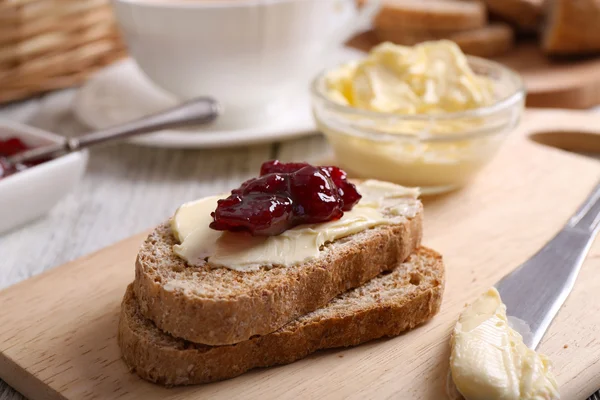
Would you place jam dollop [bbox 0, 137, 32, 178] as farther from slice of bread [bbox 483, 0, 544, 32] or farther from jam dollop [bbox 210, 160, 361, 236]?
slice of bread [bbox 483, 0, 544, 32]

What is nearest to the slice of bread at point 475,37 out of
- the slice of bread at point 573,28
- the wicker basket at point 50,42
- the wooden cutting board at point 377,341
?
the slice of bread at point 573,28

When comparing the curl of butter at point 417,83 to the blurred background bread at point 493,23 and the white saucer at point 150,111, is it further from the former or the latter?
the blurred background bread at point 493,23

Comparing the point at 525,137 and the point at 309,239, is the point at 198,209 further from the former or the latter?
the point at 525,137

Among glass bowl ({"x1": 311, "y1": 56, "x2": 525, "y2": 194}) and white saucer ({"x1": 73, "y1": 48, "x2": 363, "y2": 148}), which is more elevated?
glass bowl ({"x1": 311, "y1": 56, "x2": 525, "y2": 194})

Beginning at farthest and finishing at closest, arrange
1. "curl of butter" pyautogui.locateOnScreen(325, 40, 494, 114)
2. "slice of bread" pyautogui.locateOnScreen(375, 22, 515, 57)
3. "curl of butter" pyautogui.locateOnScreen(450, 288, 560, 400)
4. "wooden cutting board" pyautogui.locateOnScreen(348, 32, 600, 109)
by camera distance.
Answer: "slice of bread" pyautogui.locateOnScreen(375, 22, 515, 57)
"wooden cutting board" pyautogui.locateOnScreen(348, 32, 600, 109)
"curl of butter" pyautogui.locateOnScreen(325, 40, 494, 114)
"curl of butter" pyautogui.locateOnScreen(450, 288, 560, 400)

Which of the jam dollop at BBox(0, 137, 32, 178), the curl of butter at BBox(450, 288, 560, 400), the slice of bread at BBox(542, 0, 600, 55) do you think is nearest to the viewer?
the curl of butter at BBox(450, 288, 560, 400)

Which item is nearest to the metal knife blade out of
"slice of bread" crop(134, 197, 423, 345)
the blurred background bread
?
"slice of bread" crop(134, 197, 423, 345)

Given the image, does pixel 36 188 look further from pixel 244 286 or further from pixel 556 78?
pixel 556 78
